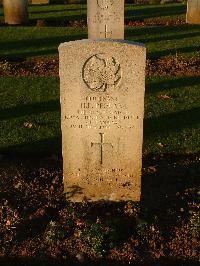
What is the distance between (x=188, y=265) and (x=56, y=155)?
10.4 ft

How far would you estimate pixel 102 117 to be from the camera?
212 inches

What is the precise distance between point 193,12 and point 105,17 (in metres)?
7.66

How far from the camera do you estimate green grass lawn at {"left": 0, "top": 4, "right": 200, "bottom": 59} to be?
13.9m

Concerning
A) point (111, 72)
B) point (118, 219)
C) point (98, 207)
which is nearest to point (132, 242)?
point (118, 219)

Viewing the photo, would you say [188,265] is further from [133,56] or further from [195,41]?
[195,41]

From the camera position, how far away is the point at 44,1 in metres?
24.4

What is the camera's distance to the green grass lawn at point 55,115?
7.59 metres

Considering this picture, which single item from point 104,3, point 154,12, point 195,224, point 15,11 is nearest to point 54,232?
point 195,224

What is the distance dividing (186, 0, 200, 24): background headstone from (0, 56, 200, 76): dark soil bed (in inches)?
225

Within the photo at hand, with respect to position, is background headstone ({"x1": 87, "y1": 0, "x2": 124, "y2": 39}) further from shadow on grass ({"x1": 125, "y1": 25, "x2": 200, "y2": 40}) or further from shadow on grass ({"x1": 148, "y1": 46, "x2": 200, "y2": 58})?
shadow on grass ({"x1": 125, "y1": 25, "x2": 200, "y2": 40})

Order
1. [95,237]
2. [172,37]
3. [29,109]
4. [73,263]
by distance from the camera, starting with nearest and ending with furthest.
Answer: [73,263]
[95,237]
[29,109]
[172,37]

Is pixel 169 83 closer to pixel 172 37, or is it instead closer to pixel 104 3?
pixel 104 3

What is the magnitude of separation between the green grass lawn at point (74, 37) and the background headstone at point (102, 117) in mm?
8146

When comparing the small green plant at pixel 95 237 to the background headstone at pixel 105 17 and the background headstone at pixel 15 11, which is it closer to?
the background headstone at pixel 105 17
